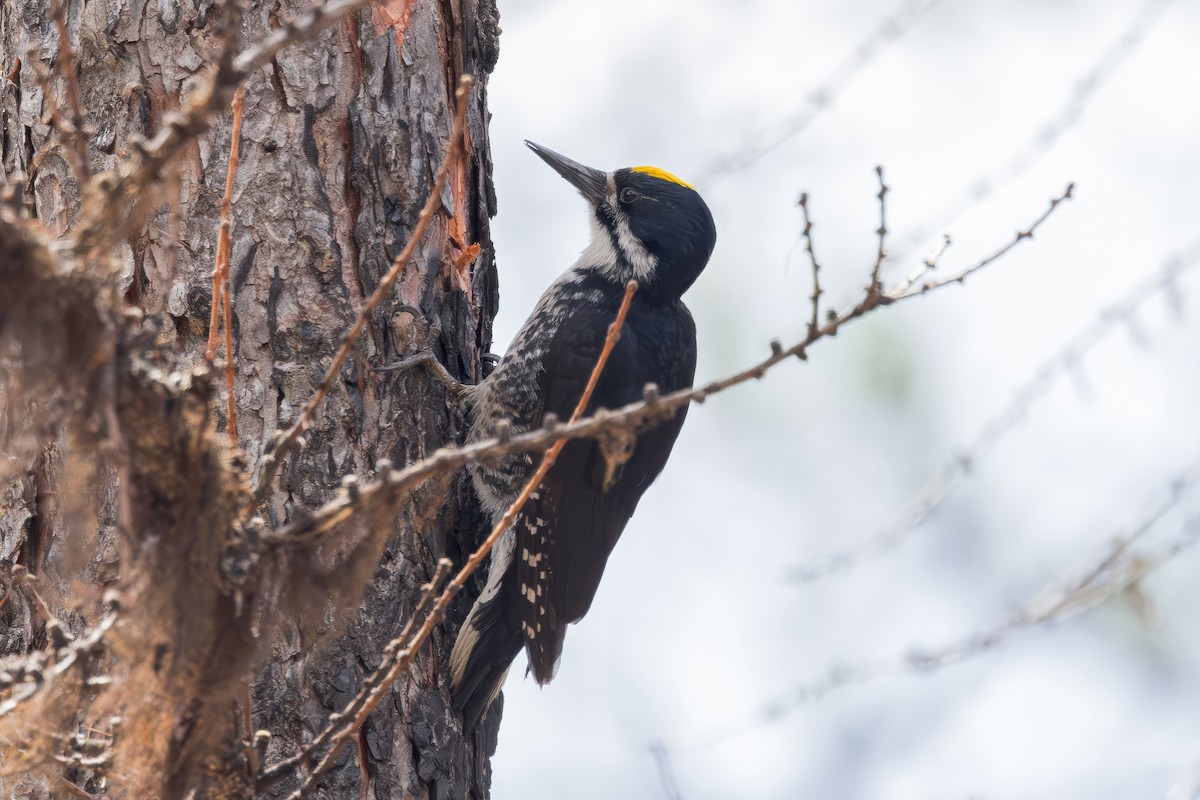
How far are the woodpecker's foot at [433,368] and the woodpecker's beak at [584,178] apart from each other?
3.92 ft

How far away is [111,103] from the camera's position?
8.39 feet

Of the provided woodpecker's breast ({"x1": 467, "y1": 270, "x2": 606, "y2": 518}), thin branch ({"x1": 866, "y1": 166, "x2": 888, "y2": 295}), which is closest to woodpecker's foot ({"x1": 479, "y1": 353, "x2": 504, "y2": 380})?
woodpecker's breast ({"x1": 467, "y1": 270, "x2": 606, "y2": 518})

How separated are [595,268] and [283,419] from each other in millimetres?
1573

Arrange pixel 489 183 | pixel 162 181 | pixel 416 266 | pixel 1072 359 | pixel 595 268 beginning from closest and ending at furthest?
pixel 162 181 < pixel 1072 359 < pixel 416 266 < pixel 489 183 < pixel 595 268

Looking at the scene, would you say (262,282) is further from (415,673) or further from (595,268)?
(595,268)

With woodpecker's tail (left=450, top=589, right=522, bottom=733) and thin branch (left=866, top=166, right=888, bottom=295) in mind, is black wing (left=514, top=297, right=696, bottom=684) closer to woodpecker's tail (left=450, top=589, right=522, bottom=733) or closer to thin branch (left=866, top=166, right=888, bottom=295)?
woodpecker's tail (left=450, top=589, right=522, bottom=733)

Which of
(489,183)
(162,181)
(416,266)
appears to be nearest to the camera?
(162,181)

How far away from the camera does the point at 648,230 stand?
12.6ft

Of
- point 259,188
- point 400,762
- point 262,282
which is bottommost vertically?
point 400,762

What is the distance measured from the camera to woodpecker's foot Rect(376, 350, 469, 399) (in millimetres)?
2705

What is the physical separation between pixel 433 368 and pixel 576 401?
1.95 feet

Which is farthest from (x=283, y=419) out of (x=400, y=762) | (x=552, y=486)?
(x=552, y=486)

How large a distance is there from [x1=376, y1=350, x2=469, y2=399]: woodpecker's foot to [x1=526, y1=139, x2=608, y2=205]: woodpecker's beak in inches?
47.0

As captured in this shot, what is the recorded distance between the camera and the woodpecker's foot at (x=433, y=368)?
2705 millimetres
